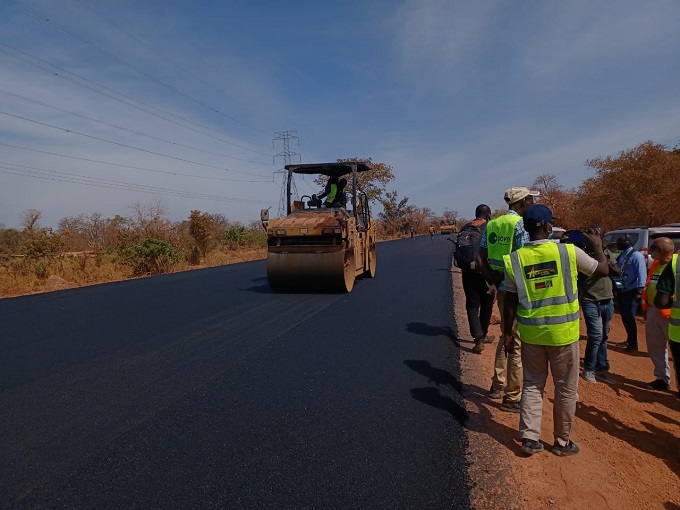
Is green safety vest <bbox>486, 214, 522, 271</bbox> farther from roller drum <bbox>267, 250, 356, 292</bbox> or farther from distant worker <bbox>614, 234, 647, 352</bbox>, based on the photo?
→ roller drum <bbox>267, 250, 356, 292</bbox>

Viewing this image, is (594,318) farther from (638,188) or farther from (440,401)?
(638,188)

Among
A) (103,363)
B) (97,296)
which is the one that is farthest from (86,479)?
(97,296)

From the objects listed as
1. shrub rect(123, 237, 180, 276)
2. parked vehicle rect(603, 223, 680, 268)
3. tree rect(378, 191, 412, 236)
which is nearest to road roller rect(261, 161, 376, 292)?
parked vehicle rect(603, 223, 680, 268)

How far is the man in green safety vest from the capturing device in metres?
3.35

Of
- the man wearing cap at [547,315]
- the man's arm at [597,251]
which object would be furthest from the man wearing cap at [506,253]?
the man's arm at [597,251]

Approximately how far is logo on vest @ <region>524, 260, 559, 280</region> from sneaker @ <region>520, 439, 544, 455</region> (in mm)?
1146

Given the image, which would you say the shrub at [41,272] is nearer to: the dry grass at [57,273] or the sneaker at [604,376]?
the dry grass at [57,273]

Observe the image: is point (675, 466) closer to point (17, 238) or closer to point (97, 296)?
point (97, 296)

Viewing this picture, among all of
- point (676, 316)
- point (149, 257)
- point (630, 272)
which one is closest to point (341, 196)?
point (630, 272)

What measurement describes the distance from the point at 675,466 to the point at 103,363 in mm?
5532

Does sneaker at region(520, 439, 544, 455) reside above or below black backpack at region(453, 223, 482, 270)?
below

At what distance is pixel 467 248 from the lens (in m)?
5.53

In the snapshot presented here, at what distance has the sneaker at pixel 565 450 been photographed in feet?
9.93

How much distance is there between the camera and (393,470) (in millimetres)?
2783
